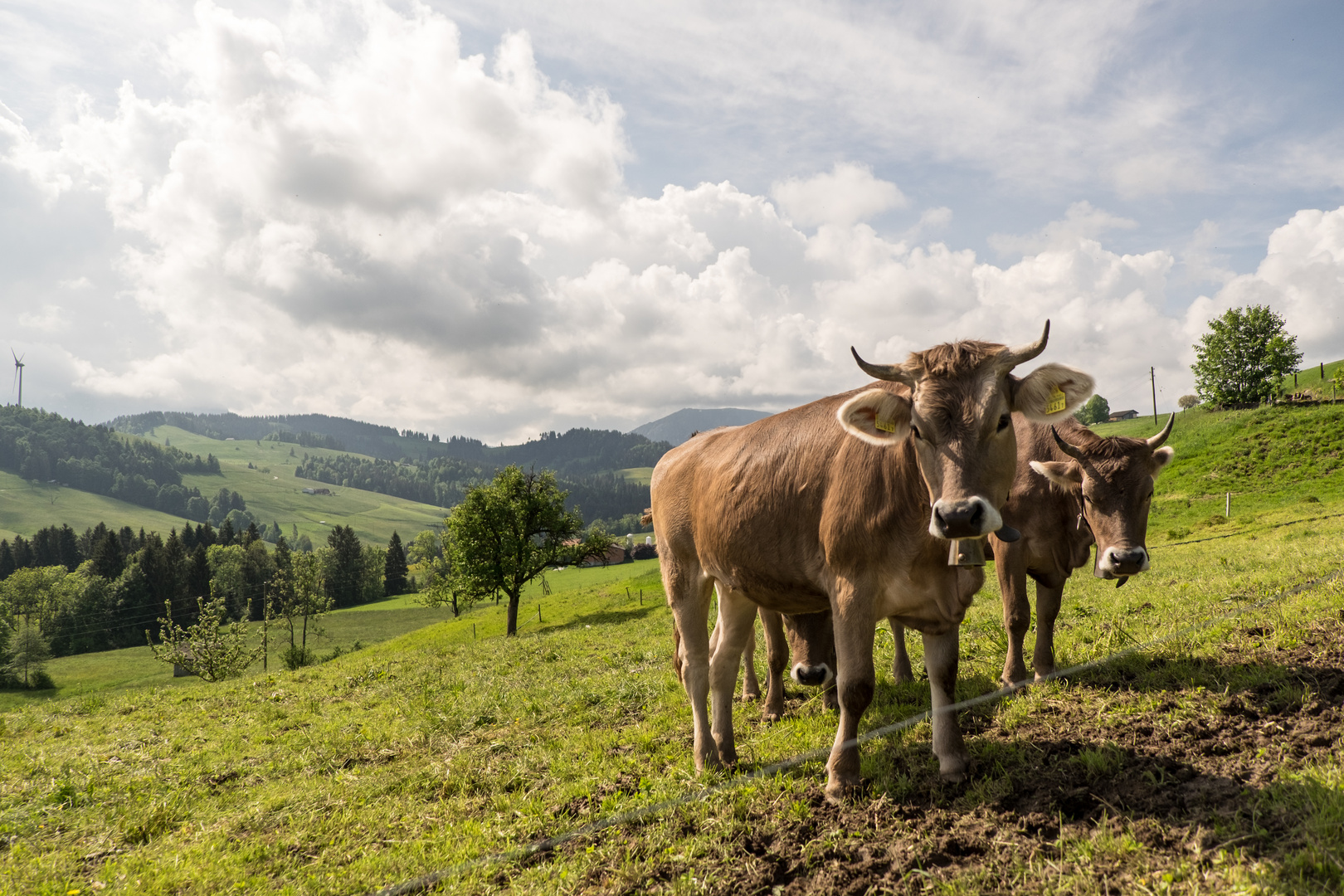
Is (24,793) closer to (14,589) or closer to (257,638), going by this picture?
(257,638)

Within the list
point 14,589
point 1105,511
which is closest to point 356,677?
point 1105,511

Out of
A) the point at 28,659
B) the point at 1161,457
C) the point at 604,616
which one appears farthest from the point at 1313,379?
the point at 28,659

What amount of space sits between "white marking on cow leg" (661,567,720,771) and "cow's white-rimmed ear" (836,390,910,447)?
2527mm

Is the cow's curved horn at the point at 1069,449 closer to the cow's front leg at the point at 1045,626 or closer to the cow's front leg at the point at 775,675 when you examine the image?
the cow's front leg at the point at 1045,626

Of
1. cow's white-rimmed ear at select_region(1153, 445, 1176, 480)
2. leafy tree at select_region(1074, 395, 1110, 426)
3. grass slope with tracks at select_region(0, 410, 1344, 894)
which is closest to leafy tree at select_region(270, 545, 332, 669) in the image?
grass slope with tracks at select_region(0, 410, 1344, 894)

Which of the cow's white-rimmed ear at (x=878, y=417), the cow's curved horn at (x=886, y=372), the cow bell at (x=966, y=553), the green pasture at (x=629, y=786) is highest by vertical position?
the cow's curved horn at (x=886, y=372)

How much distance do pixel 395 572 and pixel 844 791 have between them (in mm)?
137650

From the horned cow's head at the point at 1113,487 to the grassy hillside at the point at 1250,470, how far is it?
23815mm

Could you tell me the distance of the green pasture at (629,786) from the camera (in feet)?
12.5

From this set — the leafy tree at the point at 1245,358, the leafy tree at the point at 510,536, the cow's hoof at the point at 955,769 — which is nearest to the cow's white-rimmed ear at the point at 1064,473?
the cow's hoof at the point at 955,769

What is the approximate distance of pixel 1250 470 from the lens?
120ft

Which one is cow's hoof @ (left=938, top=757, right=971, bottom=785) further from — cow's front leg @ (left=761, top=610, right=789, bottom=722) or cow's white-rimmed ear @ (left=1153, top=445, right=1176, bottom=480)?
cow's white-rimmed ear @ (left=1153, top=445, right=1176, bottom=480)

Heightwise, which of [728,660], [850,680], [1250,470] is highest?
[1250,470]

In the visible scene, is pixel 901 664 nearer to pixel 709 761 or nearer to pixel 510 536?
pixel 709 761
